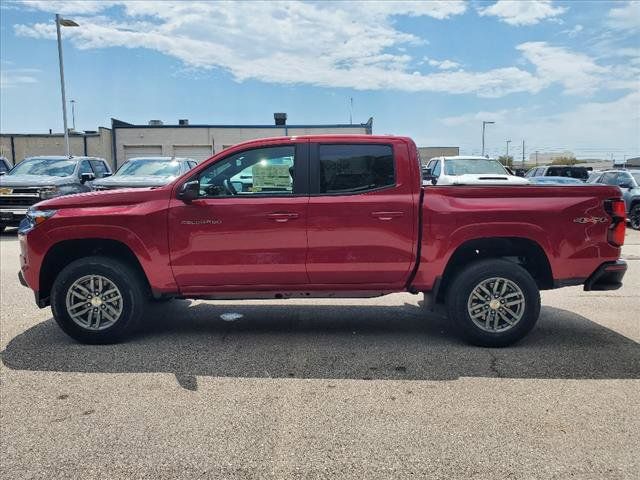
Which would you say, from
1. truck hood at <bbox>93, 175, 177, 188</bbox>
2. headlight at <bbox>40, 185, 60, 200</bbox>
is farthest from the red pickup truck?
headlight at <bbox>40, 185, 60, 200</bbox>

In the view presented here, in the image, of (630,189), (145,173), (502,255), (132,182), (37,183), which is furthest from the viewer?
(630,189)

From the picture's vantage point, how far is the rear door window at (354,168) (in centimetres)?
495

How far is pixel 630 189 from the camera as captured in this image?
15281 millimetres

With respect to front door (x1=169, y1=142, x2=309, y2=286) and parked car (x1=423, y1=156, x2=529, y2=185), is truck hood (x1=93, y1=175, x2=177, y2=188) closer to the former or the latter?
parked car (x1=423, y1=156, x2=529, y2=185)

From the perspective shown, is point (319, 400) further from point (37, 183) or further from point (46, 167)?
point (46, 167)

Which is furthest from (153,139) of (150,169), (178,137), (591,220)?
(591,220)

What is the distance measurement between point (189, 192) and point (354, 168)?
156 cm

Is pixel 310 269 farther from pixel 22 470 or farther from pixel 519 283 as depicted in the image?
pixel 22 470

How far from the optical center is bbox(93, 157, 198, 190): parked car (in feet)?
38.7

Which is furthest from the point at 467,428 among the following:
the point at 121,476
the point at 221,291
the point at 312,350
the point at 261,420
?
the point at 221,291

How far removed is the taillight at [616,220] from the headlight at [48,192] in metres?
12.4

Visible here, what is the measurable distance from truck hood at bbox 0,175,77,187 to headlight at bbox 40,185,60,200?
0.39 ft

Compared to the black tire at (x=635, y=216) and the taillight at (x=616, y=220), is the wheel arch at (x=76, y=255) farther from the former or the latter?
the black tire at (x=635, y=216)

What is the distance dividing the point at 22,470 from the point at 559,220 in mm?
4544
